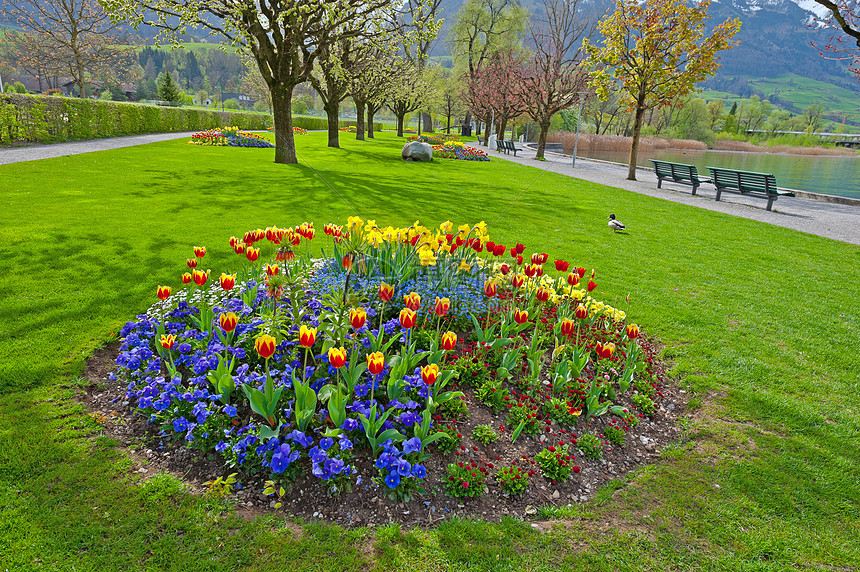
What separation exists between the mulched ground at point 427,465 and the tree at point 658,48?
672 inches

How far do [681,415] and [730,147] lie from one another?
269 ft

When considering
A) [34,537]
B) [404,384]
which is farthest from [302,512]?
[34,537]

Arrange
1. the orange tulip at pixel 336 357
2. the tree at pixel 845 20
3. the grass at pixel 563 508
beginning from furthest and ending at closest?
the tree at pixel 845 20
the orange tulip at pixel 336 357
the grass at pixel 563 508

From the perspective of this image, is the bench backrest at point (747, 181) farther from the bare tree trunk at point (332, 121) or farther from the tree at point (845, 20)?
the bare tree trunk at point (332, 121)

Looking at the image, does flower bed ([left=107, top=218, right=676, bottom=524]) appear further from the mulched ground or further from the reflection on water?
the reflection on water

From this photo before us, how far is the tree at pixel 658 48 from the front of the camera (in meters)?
16.1

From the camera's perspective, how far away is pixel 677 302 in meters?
6.23

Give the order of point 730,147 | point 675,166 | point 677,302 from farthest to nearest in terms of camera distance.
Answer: point 730,147
point 675,166
point 677,302

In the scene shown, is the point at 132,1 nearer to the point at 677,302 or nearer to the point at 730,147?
the point at 677,302

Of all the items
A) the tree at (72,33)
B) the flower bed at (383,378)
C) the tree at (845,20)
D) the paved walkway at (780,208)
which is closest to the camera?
the flower bed at (383,378)

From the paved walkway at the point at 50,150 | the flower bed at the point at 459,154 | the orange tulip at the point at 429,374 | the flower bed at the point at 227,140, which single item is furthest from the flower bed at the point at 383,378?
the flower bed at the point at 227,140

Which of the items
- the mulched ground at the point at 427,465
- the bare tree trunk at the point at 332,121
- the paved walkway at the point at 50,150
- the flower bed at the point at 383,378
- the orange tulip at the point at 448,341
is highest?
the bare tree trunk at the point at 332,121

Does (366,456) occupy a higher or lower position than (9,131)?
A: lower

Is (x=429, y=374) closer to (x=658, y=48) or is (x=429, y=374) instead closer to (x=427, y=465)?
(x=427, y=465)
